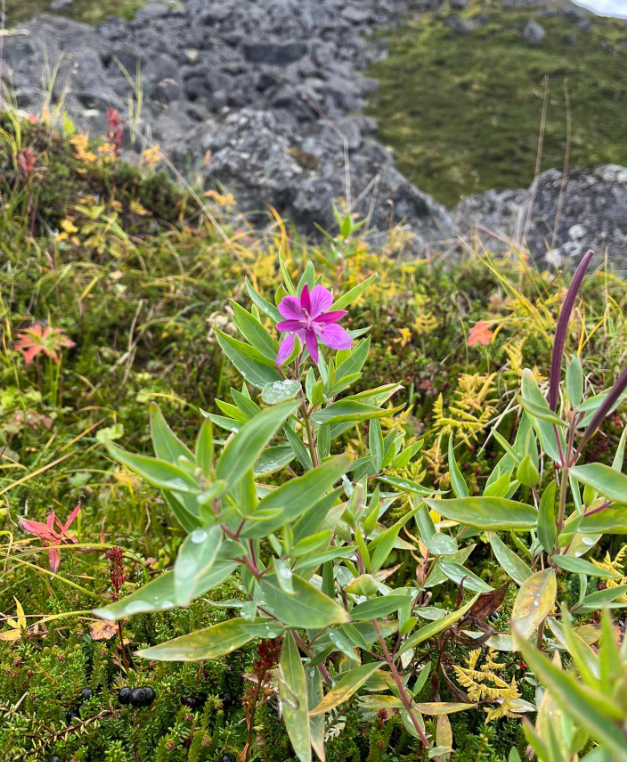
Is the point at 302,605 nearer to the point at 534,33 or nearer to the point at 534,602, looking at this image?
the point at 534,602

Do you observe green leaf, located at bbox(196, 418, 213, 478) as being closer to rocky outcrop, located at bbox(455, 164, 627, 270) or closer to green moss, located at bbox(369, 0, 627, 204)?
rocky outcrop, located at bbox(455, 164, 627, 270)

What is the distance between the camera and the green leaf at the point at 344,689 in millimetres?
874

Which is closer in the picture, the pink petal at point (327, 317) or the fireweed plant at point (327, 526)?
the fireweed plant at point (327, 526)

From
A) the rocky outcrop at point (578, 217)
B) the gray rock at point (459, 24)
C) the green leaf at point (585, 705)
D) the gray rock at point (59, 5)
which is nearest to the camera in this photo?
the green leaf at point (585, 705)

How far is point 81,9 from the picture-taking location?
37.2 feet

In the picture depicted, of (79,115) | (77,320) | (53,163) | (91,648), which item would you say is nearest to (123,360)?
(77,320)

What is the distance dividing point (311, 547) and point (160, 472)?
267 mm

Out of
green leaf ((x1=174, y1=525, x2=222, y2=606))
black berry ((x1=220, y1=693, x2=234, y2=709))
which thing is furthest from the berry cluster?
green leaf ((x1=174, y1=525, x2=222, y2=606))

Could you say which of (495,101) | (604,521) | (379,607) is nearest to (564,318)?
(604,521)

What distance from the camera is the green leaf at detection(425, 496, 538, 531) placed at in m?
0.88

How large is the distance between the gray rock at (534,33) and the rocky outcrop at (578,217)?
24.9 ft

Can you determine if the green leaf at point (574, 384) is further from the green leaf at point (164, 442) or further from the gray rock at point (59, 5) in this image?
the gray rock at point (59, 5)

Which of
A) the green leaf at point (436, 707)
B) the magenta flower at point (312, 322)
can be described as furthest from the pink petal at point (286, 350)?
the green leaf at point (436, 707)

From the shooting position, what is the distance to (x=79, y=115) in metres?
5.43
